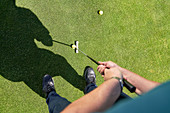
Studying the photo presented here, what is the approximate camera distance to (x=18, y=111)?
3.17 m

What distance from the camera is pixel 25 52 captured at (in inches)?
131

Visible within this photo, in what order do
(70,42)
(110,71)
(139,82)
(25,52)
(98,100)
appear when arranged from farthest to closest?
(70,42), (25,52), (110,71), (139,82), (98,100)

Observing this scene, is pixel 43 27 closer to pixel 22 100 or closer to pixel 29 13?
pixel 29 13

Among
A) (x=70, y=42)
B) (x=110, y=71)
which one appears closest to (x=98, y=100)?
(x=110, y=71)

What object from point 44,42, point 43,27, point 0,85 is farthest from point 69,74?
point 0,85

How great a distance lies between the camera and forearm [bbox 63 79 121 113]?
62.6 inches

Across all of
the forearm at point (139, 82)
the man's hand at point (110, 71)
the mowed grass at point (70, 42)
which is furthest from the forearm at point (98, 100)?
the mowed grass at point (70, 42)

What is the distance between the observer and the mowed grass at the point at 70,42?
3.26 metres

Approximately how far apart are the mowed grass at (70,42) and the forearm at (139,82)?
144 cm

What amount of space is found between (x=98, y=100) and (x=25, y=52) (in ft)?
7.26

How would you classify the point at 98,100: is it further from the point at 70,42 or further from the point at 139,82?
the point at 70,42

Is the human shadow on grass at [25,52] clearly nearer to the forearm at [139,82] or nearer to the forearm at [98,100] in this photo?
the forearm at [139,82]

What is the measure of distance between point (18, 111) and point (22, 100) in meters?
0.21

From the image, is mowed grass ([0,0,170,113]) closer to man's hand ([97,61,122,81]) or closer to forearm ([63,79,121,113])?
man's hand ([97,61,122,81])
